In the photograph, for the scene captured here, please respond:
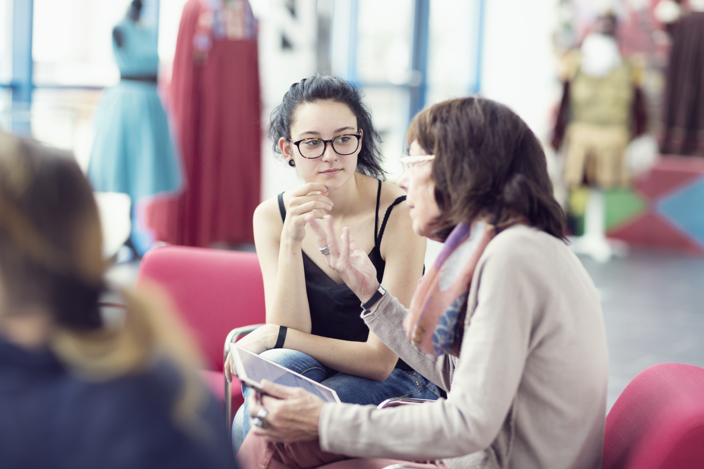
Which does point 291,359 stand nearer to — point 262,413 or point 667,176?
point 262,413

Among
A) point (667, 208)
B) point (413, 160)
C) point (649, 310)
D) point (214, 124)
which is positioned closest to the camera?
point (413, 160)

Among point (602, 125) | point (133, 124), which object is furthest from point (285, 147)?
point (602, 125)

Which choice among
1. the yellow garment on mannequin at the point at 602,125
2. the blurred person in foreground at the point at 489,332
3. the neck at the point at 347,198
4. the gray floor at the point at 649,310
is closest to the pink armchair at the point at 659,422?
the blurred person in foreground at the point at 489,332

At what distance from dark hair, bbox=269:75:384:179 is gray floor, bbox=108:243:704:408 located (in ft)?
4.89

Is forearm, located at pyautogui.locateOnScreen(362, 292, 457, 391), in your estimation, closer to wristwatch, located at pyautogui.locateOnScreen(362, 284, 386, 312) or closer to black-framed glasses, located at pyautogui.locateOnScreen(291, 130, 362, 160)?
wristwatch, located at pyautogui.locateOnScreen(362, 284, 386, 312)

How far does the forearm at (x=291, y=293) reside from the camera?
6.21 ft

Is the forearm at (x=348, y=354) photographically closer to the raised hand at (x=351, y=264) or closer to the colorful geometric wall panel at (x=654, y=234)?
the raised hand at (x=351, y=264)

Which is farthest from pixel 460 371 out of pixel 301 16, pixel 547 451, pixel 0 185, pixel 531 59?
pixel 531 59

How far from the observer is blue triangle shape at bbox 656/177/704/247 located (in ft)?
23.2

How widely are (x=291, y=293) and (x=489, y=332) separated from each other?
0.81 m

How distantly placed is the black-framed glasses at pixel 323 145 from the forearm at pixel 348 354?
45 cm

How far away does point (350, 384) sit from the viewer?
1805 millimetres

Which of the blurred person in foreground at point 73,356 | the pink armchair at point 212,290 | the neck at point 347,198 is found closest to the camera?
the blurred person in foreground at point 73,356

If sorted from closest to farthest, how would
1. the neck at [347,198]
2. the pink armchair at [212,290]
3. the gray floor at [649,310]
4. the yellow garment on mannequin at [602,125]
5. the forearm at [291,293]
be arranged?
the forearm at [291,293] < the neck at [347,198] < the pink armchair at [212,290] < the gray floor at [649,310] < the yellow garment on mannequin at [602,125]
